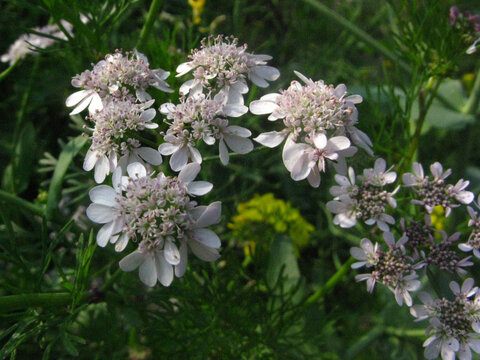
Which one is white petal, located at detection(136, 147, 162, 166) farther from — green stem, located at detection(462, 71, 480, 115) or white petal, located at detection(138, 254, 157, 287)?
green stem, located at detection(462, 71, 480, 115)

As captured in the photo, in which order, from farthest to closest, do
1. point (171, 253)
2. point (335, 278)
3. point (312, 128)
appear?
point (335, 278), point (312, 128), point (171, 253)

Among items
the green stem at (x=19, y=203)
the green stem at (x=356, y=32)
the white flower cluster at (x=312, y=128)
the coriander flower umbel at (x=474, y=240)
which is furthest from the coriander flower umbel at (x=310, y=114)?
the green stem at (x=356, y=32)

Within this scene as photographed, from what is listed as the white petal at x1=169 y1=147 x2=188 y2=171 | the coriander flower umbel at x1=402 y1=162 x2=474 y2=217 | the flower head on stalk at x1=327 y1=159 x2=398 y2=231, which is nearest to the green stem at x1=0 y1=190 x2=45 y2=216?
the white petal at x1=169 y1=147 x2=188 y2=171

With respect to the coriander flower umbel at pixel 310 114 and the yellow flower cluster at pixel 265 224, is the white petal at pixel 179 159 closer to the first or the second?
the coriander flower umbel at pixel 310 114

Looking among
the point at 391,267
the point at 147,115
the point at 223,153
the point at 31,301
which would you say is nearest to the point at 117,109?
the point at 147,115

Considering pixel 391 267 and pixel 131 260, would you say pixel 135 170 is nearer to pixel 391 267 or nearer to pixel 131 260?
pixel 131 260

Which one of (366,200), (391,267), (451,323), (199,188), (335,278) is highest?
(199,188)

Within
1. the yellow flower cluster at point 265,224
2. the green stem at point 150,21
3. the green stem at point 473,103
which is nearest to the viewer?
the green stem at point 150,21

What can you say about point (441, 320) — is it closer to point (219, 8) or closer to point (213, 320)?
point (213, 320)
